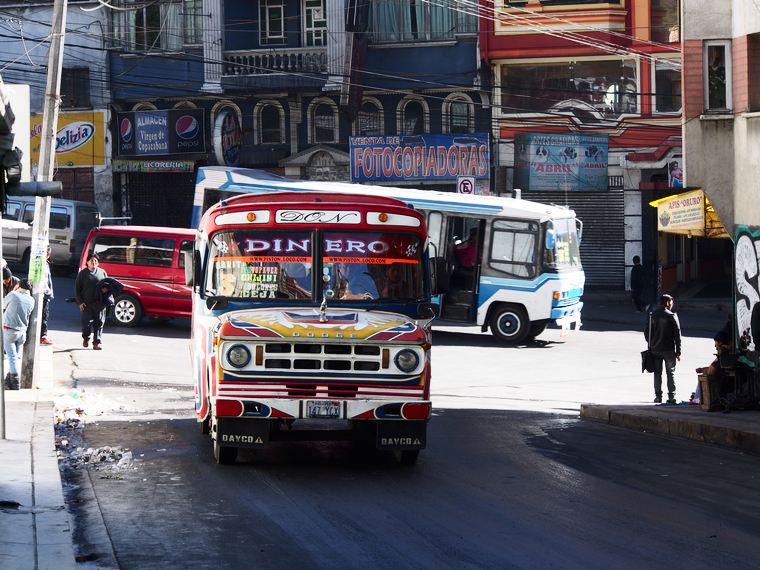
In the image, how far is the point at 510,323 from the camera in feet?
70.4

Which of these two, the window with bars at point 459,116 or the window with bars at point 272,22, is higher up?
the window with bars at point 272,22

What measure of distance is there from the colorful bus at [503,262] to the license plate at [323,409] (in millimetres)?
13145

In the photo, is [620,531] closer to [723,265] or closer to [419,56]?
[419,56]

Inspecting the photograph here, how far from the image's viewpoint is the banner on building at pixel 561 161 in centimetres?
2998

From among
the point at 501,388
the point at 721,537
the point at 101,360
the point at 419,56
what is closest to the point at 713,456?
the point at 721,537

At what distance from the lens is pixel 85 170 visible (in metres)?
33.8

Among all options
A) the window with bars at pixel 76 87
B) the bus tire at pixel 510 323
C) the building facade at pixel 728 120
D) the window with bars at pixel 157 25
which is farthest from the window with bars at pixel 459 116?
the building facade at pixel 728 120

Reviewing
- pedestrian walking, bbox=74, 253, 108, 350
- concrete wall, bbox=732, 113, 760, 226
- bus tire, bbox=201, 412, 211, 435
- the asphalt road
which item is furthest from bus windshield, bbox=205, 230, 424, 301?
pedestrian walking, bbox=74, 253, 108, 350

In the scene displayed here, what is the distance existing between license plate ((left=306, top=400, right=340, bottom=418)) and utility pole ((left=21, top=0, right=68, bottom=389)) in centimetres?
707

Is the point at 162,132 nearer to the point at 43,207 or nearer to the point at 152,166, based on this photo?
the point at 152,166

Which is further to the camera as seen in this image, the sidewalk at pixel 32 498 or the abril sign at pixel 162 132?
the abril sign at pixel 162 132

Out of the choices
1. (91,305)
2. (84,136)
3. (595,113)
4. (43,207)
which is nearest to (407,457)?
(43,207)

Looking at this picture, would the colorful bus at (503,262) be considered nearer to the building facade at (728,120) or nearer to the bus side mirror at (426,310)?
the building facade at (728,120)

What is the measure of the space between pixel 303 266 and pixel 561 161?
22.2 metres
